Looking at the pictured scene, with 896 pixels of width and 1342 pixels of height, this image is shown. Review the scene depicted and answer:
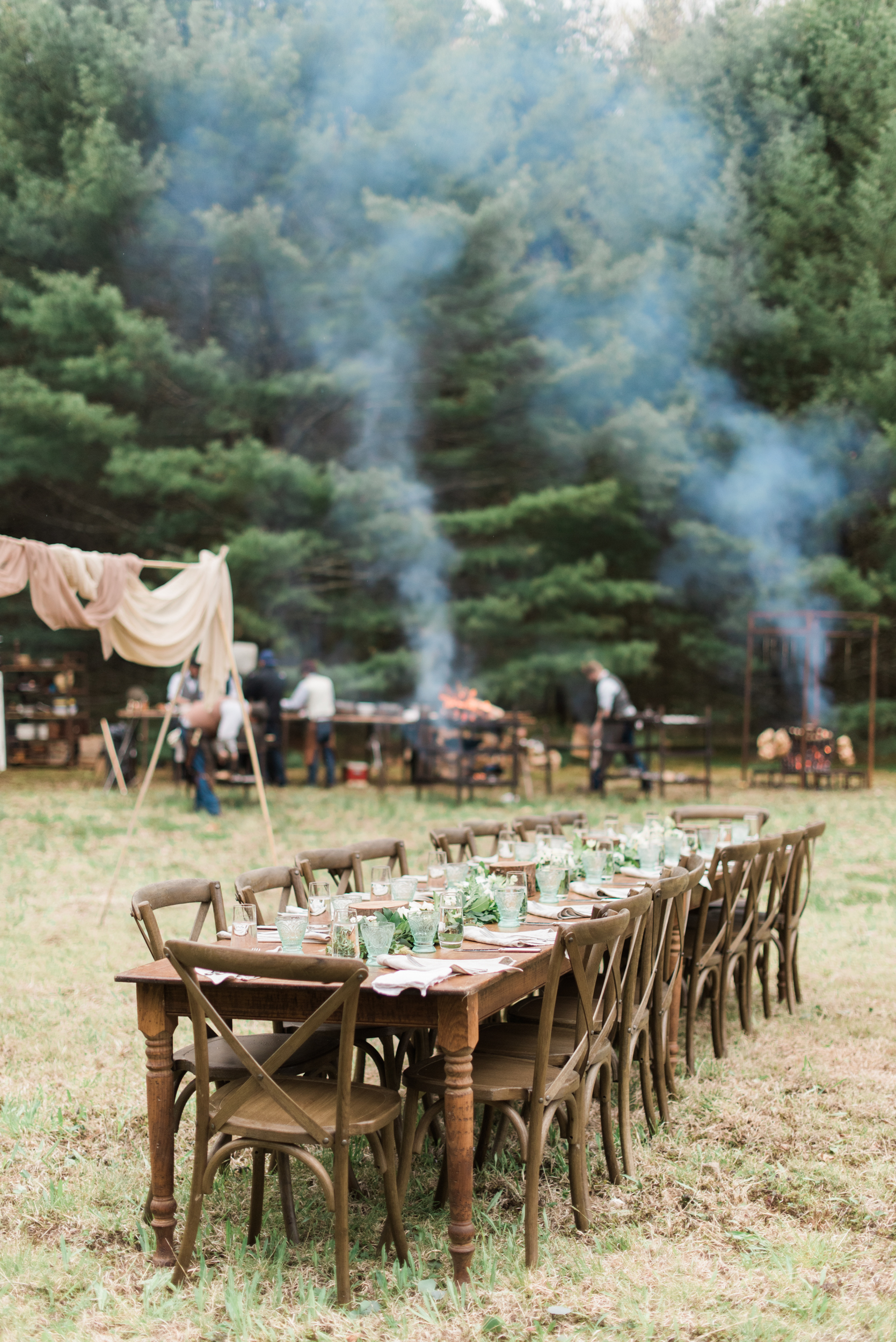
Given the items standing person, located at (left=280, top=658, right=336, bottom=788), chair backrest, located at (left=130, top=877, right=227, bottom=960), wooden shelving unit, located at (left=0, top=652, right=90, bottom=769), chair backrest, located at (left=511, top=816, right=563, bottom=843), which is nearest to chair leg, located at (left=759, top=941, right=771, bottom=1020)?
chair backrest, located at (left=511, top=816, right=563, bottom=843)

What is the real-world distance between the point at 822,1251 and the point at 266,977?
1.78 m

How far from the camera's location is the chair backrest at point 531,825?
20.1 ft

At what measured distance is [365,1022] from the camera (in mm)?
3133

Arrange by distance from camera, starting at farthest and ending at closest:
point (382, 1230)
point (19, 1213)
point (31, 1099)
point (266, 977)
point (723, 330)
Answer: point (723, 330), point (31, 1099), point (19, 1213), point (382, 1230), point (266, 977)

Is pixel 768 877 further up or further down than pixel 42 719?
further down

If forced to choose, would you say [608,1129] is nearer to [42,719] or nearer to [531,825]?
[531,825]

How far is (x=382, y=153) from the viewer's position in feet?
62.2

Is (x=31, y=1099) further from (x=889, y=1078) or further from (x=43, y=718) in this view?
(x=43, y=718)

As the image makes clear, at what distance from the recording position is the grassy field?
3.03 meters

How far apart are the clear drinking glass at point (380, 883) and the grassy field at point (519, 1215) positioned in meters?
0.88

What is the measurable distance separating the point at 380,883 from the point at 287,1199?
1.07 meters

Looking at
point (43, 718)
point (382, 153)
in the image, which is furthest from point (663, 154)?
point (43, 718)

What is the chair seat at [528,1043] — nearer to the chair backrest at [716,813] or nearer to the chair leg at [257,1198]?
the chair leg at [257,1198]

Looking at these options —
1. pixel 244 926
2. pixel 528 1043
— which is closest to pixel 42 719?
pixel 244 926
